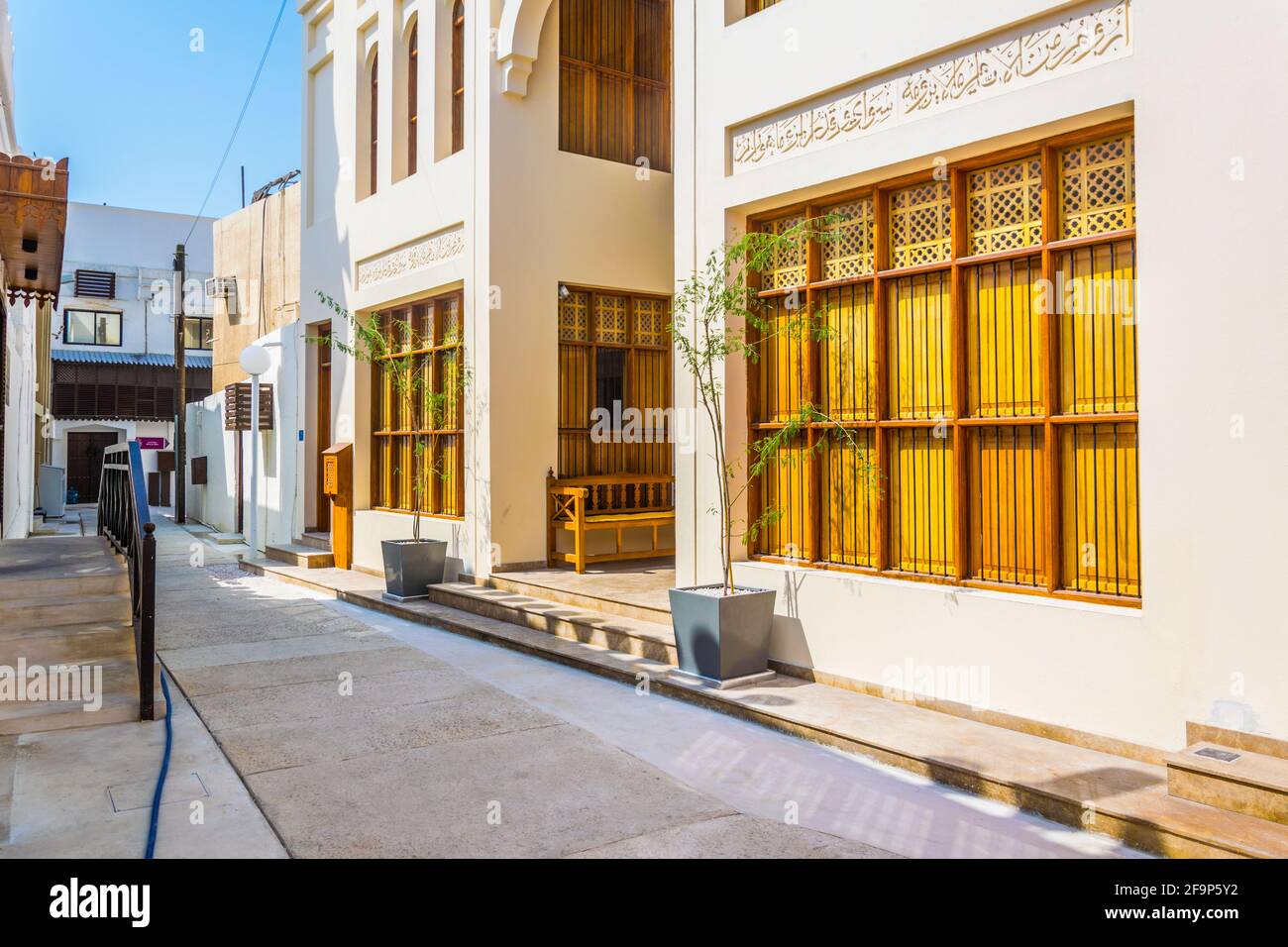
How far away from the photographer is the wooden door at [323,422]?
12.4m

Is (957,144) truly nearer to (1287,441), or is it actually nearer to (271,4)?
(1287,441)

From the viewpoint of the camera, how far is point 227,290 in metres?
19.7

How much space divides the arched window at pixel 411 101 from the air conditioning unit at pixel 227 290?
11149 mm

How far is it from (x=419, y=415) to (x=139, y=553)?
4.76 metres

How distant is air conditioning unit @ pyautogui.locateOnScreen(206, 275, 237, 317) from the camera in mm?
19672

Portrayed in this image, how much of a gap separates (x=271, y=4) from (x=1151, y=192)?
13.5 m

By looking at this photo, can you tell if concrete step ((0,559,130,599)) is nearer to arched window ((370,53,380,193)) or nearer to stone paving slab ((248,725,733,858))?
stone paving slab ((248,725,733,858))

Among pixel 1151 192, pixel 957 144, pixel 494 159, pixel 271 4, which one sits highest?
pixel 271 4

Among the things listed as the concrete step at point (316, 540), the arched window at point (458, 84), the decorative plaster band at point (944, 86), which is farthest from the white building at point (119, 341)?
the decorative plaster band at point (944, 86)

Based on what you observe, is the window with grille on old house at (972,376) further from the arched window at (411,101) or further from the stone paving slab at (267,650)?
the arched window at (411,101)

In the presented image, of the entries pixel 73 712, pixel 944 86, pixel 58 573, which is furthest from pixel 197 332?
pixel 944 86

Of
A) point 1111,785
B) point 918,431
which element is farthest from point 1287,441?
point 918,431
